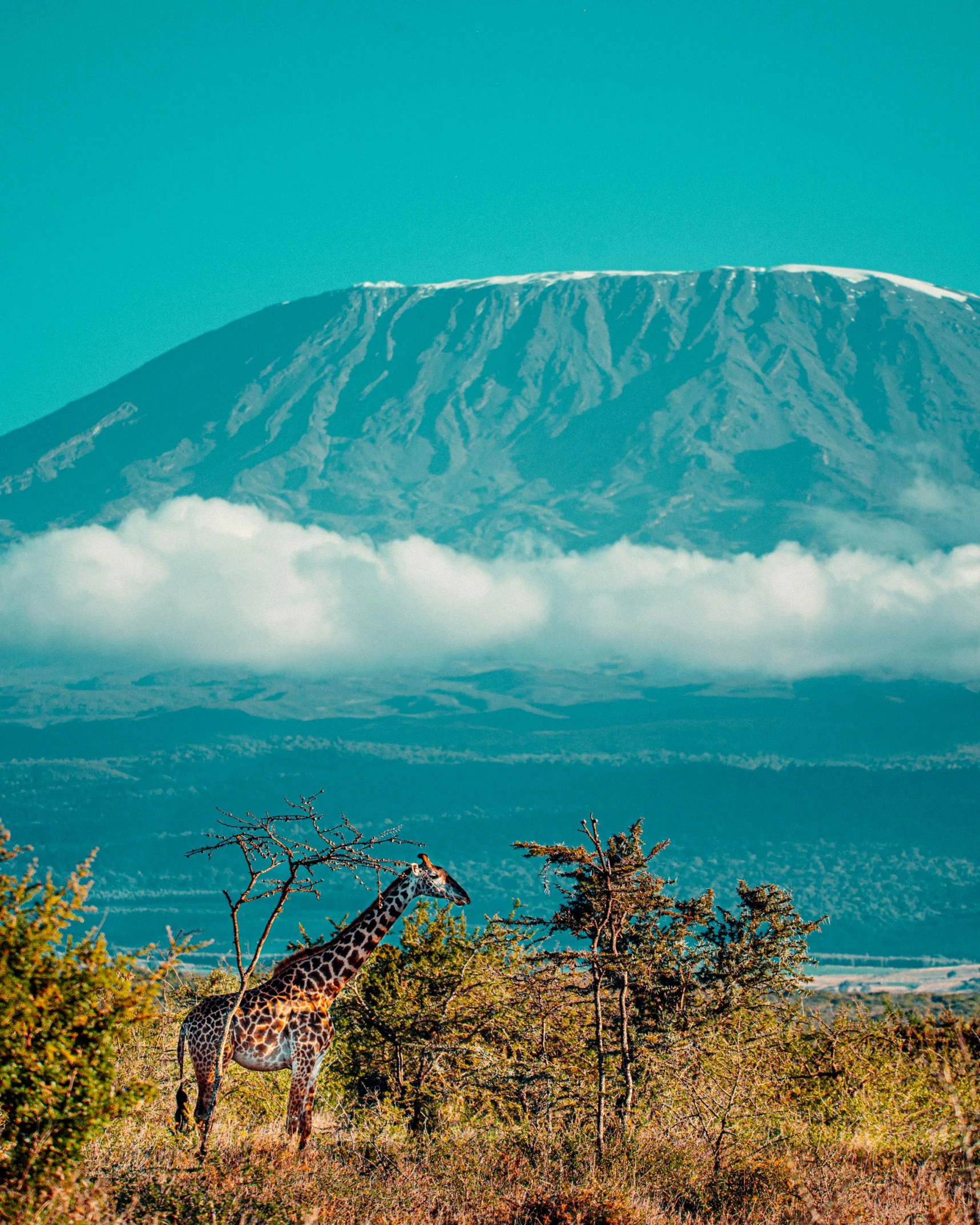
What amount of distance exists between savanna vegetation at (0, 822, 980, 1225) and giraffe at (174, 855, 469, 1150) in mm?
524

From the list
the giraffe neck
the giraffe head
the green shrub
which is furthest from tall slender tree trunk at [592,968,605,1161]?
the green shrub

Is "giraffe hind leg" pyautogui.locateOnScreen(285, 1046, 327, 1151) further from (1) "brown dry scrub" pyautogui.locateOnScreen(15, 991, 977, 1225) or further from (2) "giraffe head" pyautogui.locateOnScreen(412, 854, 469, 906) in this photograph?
(2) "giraffe head" pyautogui.locateOnScreen(412, 854, 469, 906)

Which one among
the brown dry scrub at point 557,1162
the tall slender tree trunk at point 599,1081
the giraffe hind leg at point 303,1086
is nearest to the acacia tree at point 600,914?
the tall slender tree trunk at point 599,1081

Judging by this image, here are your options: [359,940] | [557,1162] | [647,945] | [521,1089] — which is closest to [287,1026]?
[359,940]

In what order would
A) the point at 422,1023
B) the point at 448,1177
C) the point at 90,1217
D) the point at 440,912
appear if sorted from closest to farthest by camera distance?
the point at 90,1217
the point at 448,1177
the point at 422,1023
the point at 440,912

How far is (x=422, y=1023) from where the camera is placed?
20156mm

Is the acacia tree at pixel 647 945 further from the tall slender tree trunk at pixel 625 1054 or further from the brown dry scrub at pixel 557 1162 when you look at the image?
the brown dry scrub at pixel 557 1162

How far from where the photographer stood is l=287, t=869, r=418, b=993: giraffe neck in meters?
15.6

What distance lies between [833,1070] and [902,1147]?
690cm

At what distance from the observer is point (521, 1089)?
18.5m

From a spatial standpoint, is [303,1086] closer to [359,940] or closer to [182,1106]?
[182,1106]

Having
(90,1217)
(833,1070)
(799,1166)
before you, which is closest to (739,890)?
(833,1070)

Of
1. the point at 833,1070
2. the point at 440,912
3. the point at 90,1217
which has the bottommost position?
the point at 833,1070

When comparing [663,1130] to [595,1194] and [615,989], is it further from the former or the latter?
[595,1194]
